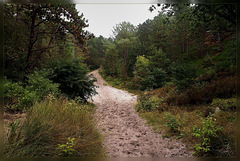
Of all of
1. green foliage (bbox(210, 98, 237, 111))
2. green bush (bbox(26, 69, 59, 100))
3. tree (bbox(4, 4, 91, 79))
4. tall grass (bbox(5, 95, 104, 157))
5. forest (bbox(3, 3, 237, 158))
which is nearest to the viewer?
tall grass (bbox(5, 95, 104, 157))

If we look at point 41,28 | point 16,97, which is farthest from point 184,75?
point 16,97

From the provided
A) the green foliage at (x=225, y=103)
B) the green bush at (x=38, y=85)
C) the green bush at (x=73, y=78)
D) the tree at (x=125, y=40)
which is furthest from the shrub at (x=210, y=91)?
the green bush at (x=38, y=85)

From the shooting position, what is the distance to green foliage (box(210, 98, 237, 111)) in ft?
9.03

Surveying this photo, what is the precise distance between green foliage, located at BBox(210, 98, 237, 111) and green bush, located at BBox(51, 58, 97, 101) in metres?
4.93

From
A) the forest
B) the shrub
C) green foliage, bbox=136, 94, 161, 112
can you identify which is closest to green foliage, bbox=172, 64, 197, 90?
the forest

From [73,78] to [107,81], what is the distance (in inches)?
63.6

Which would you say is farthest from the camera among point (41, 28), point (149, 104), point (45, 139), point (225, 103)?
point (149, 104)

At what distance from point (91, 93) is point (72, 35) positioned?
3.27 m

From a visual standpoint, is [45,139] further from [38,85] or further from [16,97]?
[38,85]

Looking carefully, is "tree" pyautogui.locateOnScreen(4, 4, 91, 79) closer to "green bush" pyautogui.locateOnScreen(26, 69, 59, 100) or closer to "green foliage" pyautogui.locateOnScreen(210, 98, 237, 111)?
"green bush" pyautogui.locateOnScreen(26, 69, 59, 100)

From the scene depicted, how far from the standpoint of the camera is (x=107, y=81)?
5.60 m

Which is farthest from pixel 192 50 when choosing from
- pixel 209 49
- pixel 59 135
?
pixel 59 135

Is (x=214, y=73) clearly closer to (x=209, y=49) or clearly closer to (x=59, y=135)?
(x=209, y=49)

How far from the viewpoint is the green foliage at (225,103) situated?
2.75 m
